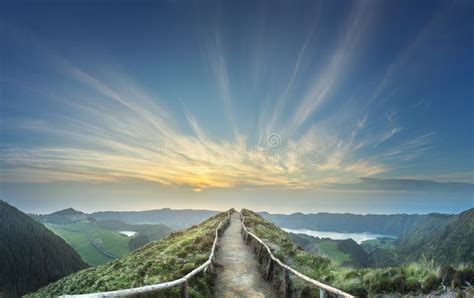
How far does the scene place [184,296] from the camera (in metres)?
10.3

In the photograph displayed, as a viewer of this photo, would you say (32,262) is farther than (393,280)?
Yes

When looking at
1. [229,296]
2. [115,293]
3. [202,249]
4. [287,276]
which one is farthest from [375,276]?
[202,249]

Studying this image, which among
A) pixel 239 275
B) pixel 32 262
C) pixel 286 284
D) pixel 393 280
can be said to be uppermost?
pixel 393 280

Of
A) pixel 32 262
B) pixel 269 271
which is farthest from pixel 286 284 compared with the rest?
pixel 32 262

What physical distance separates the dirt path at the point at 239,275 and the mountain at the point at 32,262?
173 metres

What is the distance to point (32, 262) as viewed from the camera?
573ft

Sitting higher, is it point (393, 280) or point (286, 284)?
point (393, 280)

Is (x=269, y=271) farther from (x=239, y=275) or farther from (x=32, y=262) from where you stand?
→ (x=32, y=262)

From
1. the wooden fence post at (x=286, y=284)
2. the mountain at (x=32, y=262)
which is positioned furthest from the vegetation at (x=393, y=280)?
the mountain at (x=32, y=262)

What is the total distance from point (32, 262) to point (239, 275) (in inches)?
7904

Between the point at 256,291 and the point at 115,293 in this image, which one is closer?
the point at 115,293

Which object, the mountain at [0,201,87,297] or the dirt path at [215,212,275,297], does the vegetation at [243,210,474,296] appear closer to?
the dirt path at [215,212,275,297]

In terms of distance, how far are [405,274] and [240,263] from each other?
37.9 ft

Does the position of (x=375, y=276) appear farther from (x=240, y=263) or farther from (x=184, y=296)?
(x=240, y=263)
